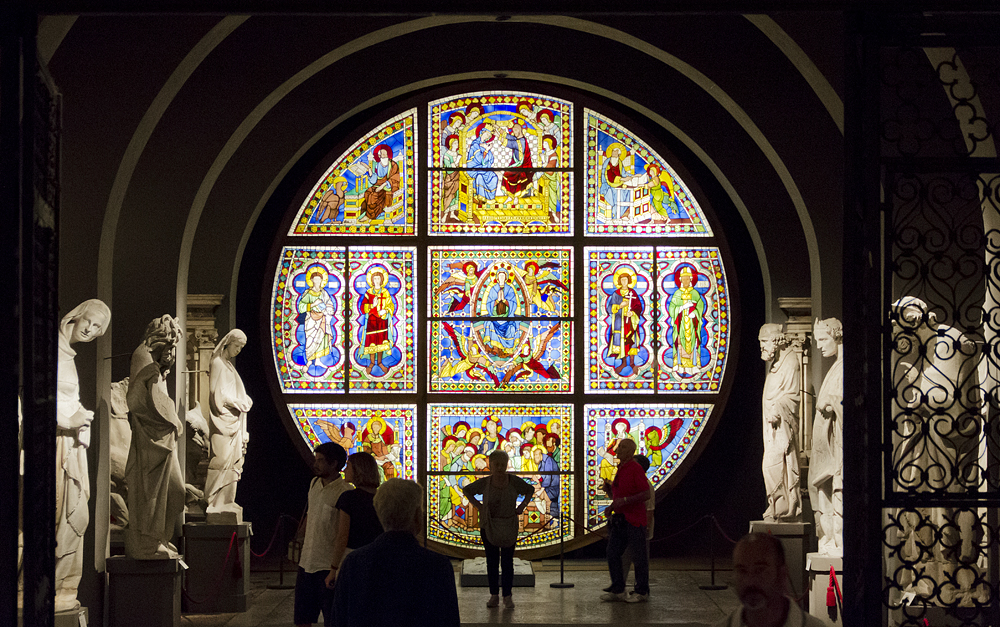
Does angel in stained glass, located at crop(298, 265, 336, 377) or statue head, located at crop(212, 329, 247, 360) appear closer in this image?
statue head, located at crop(212, 329, 247, 360)

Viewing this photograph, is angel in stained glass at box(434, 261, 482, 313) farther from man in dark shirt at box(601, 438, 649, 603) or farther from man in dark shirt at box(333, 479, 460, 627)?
man in dark shirt at box(333, 479, 460, 627)

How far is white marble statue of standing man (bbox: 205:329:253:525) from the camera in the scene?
10172mm

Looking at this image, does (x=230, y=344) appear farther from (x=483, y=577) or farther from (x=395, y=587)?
(x=395, y=587)

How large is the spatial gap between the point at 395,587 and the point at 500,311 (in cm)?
872

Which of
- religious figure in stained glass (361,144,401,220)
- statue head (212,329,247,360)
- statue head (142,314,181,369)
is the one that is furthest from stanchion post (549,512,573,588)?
statue head (142,314,181,369)

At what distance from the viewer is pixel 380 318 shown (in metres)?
12.8

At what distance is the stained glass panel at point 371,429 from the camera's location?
500 inches

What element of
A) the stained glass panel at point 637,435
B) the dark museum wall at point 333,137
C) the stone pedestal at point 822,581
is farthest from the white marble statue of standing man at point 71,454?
the stained glass panel at point 637,435

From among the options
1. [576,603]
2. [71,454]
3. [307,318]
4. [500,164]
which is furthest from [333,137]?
[71,454]

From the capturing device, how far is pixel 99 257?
308 inches

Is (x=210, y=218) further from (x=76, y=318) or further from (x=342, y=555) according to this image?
(x=342, y=555)

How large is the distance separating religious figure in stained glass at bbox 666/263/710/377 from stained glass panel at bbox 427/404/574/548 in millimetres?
1272

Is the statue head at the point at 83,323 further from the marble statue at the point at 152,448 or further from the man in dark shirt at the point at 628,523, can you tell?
the man in dark shirt at the point at 628,523

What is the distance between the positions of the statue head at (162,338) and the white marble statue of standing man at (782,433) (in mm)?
4914
